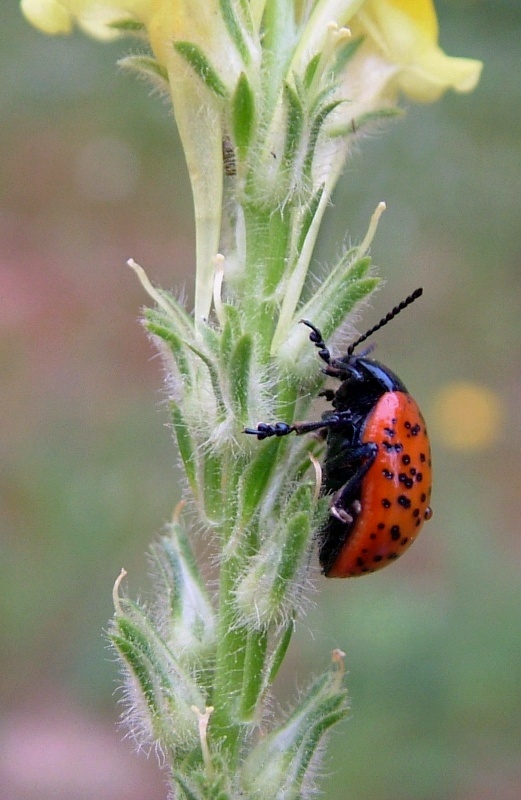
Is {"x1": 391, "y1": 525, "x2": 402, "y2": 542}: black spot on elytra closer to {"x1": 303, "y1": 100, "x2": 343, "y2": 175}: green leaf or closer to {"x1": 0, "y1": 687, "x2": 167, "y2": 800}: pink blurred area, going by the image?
{"x1": 303, "y1": 100, "x2": 343, "y2": 175}: green leaf

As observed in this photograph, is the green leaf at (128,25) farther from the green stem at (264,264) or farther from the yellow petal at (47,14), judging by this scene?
the green stem at (264,264)

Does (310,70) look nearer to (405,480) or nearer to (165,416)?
(405,480)

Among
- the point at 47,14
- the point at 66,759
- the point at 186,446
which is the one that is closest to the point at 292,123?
the point at 186,446

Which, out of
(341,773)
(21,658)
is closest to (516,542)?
(341,773)

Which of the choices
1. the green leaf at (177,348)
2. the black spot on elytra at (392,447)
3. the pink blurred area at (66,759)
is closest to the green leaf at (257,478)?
the green leaf at (177,348)

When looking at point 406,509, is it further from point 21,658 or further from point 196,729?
point 21,658

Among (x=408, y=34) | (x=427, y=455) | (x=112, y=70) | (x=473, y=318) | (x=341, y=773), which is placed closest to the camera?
(x=408, y=34)
